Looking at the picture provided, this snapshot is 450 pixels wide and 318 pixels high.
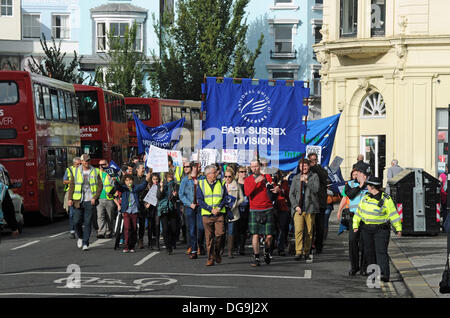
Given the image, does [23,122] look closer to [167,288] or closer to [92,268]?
[92,268]

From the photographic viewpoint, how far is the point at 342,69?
37938mm

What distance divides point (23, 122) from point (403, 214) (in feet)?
33.6

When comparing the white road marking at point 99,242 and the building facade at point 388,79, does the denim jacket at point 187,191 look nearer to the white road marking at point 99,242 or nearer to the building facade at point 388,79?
the white road marking at point 99,242

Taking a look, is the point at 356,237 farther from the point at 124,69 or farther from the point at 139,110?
the point at 124,69

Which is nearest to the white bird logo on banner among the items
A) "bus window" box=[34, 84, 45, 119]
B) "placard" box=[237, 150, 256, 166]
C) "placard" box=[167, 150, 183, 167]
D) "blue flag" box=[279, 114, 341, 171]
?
"placard" box=[237, 150, 256, 166]

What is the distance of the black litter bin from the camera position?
76.8 feet

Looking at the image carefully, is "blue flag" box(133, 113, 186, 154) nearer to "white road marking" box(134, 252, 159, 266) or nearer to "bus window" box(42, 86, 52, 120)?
"bus window" box(42, 86, 52, 120)

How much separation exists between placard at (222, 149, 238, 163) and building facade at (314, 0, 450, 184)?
15030 millimetres

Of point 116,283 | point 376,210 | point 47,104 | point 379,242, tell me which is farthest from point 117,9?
point 116,283

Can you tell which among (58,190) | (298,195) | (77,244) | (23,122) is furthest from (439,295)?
(58,190)

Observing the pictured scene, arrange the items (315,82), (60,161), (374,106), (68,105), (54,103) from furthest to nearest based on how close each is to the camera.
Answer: (315,82)
(374,106)
(68,105)
(60,161)
(54,103)

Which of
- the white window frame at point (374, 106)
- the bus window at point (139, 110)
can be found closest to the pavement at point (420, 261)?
the white window frame at point (374, 106)

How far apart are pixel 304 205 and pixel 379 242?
9.98ft

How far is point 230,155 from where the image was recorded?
70.2ft
